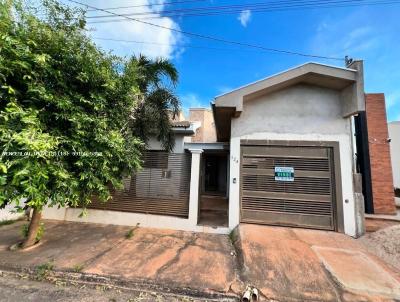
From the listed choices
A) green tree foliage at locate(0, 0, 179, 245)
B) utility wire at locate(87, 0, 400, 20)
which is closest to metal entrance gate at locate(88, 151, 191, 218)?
green tree foliage at locate(0, 0, 179, 245)

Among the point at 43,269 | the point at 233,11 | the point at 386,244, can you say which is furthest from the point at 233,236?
the point at 233,11

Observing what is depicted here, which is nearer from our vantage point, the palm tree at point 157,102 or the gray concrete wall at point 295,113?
the gray concrete wall at point 295,113

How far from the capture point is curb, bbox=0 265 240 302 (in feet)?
10.6

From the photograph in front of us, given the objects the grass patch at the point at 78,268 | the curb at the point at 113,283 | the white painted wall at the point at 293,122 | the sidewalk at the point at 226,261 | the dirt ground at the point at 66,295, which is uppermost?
the white painted wall at the point at 293,122

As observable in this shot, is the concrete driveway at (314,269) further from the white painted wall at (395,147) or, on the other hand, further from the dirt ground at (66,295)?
the white painted wall at (395,147)

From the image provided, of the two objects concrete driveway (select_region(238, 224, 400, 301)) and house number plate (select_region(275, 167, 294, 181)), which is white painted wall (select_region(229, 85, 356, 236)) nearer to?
house number plate (select_region(275, 167, 294, 181))

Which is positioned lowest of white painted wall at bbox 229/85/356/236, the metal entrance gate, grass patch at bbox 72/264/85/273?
grass patch at bbox 72/264/85/273

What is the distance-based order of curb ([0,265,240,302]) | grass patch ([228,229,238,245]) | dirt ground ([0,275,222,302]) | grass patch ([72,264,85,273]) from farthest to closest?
grass patch ([228,229,238,245])
grass patch ([72,264,85,273])
curb ([0,265,240,302])
dirt ground ([0,275,222,302])

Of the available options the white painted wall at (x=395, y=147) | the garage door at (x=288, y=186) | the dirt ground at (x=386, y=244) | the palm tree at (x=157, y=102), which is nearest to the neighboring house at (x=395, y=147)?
the white painted wall at (x=395, y=147)

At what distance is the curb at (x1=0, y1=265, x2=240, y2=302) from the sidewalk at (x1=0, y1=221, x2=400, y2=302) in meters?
0.02

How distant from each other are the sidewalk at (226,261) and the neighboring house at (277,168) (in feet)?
1.89

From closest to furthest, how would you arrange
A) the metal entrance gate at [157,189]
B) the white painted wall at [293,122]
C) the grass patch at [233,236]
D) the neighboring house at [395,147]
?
the grass patch at [233,236]
the white painted wall at [293,122]
the metal entrance gate at [157,189]
the neighboring house at [395,147]

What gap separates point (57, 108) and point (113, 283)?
352 cm

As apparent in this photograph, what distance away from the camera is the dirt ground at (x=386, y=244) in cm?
446
